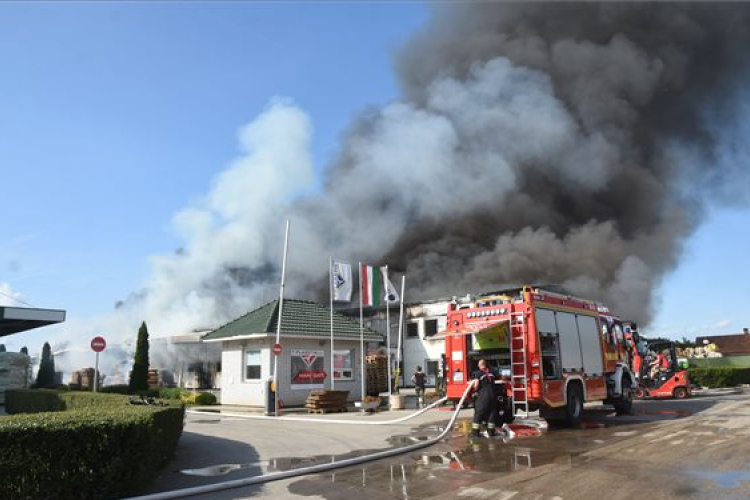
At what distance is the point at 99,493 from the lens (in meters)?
5.79

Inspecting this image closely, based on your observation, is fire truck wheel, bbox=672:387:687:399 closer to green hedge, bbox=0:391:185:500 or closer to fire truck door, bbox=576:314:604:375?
fire truck door, bbox=576:314:604:375

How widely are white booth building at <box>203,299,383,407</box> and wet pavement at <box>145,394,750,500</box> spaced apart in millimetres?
7242

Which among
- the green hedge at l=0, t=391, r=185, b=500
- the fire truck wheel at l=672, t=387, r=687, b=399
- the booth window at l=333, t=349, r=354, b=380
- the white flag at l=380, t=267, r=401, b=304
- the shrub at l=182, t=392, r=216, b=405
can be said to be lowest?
the fire truck wheel at l=672, t=387, r=687, b=399

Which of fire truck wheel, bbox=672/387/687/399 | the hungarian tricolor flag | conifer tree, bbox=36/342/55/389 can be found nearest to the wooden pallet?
the hungarian tricolor flag

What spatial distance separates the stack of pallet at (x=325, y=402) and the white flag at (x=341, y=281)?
314cm

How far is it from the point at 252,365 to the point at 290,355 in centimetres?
163

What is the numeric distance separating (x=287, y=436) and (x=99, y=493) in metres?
6.02

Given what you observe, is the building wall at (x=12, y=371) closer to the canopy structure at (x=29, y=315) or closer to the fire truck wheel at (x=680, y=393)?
the canopy structure at (x=29, y=315)

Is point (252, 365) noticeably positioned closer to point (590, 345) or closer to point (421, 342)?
point (590, 345)

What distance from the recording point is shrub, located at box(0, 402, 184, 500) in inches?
210

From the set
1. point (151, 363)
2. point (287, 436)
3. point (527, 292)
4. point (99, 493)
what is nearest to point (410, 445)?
point (287, 436)

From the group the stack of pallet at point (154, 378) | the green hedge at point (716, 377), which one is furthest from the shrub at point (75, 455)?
the green hedge at point (716, 377)

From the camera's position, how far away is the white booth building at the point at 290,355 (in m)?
19.8

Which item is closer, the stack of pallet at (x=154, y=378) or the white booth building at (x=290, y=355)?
the white booth building at (x=290, y=355)
